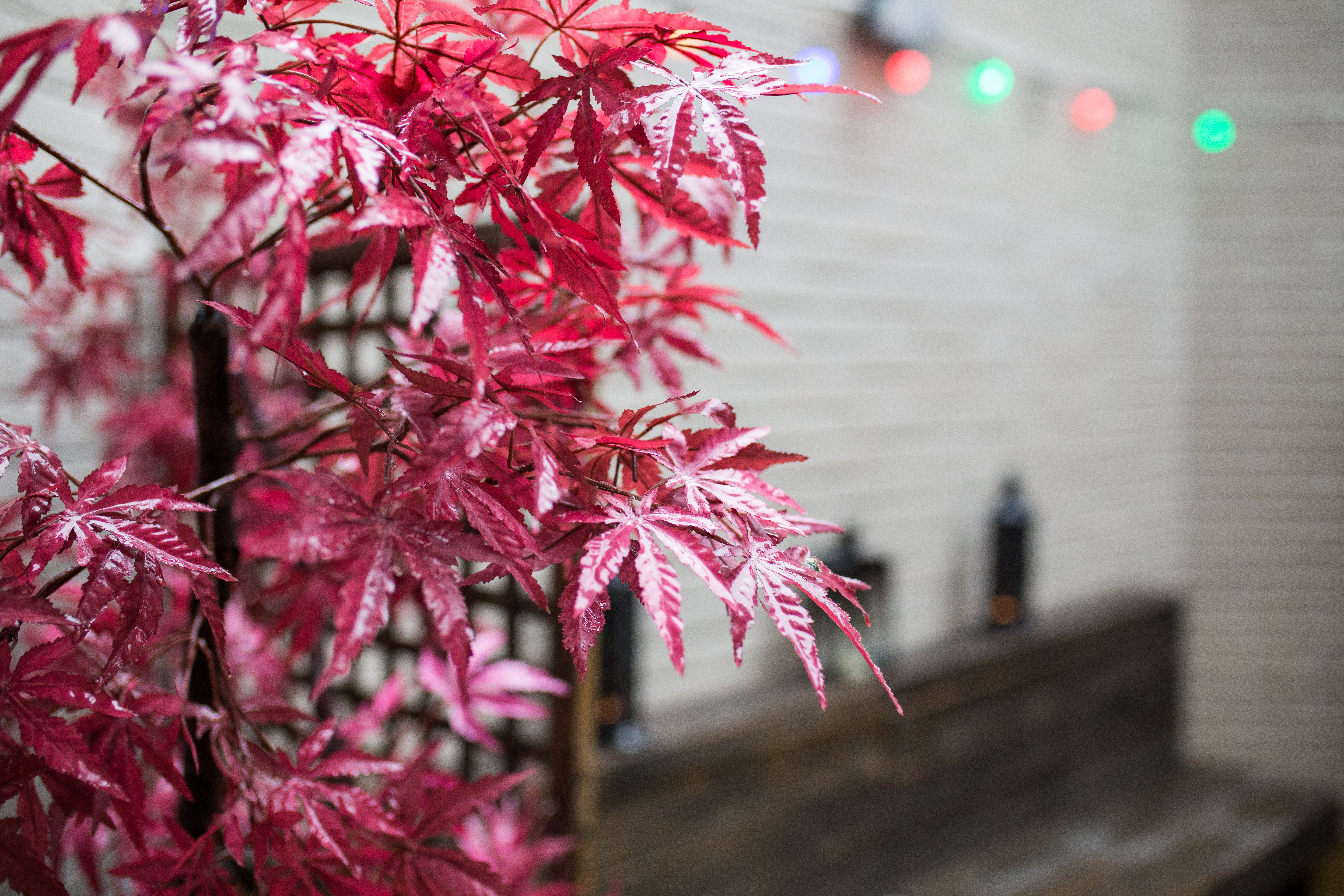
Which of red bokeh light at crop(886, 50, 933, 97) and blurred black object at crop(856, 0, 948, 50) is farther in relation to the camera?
Answer: red bokeh light at crop(886, 50, 933, 97)

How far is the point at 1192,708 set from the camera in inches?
138

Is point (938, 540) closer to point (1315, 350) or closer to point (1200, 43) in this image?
point (1315, 350)

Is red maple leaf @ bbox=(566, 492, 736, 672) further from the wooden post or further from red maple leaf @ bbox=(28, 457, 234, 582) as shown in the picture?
the wooden post

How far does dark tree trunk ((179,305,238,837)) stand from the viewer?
732mm

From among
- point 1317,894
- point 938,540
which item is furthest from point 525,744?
point 1317,894

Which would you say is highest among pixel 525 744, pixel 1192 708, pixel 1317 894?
pixel 525 744

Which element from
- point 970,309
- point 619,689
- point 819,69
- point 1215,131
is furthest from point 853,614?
point 1215,131

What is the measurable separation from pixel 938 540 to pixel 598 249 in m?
2.34

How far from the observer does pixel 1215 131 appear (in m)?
3.39

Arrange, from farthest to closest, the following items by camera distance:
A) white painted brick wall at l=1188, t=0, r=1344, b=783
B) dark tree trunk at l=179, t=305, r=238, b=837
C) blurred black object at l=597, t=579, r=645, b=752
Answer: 1. white painted brick wall at l=1188, t=0, r=1344, b=783
2. blurred black object at l=597, t=579, r=645, b=752
3. dark tree trunk at l=179, t=305, r=238, b=837

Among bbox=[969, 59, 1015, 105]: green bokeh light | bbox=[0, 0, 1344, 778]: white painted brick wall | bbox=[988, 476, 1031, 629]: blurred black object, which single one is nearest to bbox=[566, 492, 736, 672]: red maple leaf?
bbox=[0, 0, 1344, 778]: white painted brick wall

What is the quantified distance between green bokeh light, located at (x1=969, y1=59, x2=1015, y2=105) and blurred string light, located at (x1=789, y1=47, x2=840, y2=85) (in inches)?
22.6

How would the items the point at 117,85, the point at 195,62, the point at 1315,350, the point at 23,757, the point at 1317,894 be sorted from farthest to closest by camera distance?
the point at 1315,350 → the point at 1317,894 → the point at 117,85 → the point at 23,757 → the point at 195,62

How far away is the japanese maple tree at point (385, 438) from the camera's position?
18.2 inches
